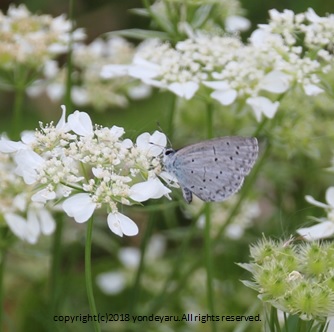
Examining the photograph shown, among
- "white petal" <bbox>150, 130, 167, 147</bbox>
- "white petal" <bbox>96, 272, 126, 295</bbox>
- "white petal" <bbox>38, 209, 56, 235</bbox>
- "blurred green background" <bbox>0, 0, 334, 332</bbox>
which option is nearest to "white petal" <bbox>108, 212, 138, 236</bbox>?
A: "white petal" <bbox>150, 130, 167, 147</bbox>

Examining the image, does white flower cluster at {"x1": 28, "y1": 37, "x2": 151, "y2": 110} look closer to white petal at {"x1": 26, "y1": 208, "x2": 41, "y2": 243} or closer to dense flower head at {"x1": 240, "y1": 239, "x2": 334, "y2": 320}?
white petal at {"x1": 26, "y1": 208, "x2": 41, "y2": 243}

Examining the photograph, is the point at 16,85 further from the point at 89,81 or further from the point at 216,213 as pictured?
the point at 216,213

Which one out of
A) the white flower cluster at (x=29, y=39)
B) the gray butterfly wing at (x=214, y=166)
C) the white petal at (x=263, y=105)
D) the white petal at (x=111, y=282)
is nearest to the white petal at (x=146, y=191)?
the gray butterfly wing at (x=214, y=166)

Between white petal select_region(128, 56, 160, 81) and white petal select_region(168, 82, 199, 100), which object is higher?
white petal select_region(168, 82, 199, 100)

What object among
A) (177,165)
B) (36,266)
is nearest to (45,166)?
(177,165)

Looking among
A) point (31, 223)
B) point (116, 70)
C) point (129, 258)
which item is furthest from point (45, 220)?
point (129, 258)
